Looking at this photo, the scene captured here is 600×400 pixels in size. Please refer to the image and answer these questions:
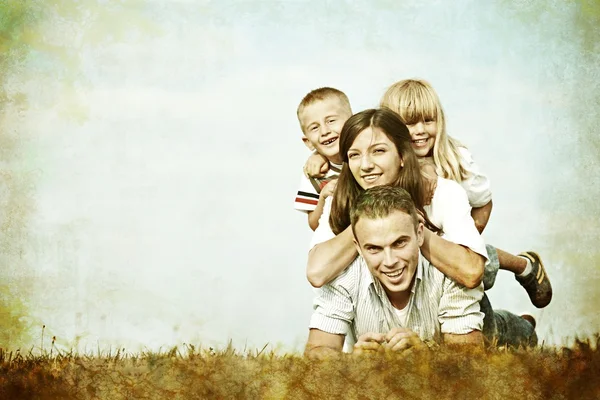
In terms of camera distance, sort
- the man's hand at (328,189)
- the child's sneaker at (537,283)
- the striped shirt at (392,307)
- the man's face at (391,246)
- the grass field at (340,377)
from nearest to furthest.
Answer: the grass field at (340,377), the man's face at (391,246), the striped shirt at (392,307), the man's hand at (328,189), the child's sneaker at (537,283)

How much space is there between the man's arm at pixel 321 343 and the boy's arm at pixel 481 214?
1.10 metres

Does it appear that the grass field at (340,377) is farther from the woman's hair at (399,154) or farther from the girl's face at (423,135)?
the girl's face at (423,135)

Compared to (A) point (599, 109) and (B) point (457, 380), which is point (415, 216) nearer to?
(B) point (457, 380)

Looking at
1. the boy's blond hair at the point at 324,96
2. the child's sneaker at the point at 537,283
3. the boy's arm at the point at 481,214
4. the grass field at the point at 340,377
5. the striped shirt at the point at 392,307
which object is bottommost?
the grass field at the point at 340,377

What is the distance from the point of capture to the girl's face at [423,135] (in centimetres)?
529

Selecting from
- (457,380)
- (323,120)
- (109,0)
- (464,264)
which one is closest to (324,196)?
(323,120)

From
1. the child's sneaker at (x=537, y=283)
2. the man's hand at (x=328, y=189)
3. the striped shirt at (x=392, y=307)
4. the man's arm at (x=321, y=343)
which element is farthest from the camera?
the child's sneaker at (x=537, y=283)

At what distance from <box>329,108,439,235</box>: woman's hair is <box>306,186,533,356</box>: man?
0.50 feet

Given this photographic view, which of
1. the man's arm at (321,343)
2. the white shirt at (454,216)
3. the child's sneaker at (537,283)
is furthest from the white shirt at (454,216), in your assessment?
the child's sneaker at (537,283)

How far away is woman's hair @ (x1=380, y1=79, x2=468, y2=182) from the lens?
17.3 feet

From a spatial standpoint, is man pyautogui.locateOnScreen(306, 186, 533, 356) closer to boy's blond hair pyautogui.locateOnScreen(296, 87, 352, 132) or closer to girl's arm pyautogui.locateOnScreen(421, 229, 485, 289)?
girl's arm pyautogui.locateOnScreen(421, 229, 485, 289)

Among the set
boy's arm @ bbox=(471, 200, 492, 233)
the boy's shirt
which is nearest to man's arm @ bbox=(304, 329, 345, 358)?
the boy's shirt

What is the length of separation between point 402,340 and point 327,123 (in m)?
1.24

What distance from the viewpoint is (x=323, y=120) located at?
214 inches
